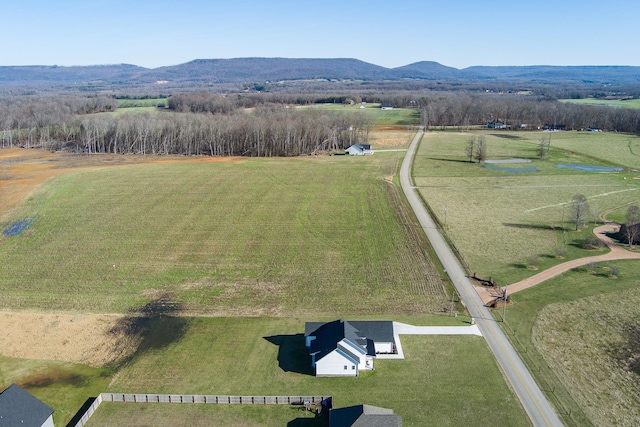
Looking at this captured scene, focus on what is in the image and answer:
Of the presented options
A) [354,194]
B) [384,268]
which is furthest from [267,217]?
[384,268]

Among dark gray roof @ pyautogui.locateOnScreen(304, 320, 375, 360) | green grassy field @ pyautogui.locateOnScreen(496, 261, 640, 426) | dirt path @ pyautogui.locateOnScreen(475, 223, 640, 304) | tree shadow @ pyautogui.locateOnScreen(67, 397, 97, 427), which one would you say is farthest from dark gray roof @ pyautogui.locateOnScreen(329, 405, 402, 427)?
dirt path @ pyautogui.locateOnScreen(475, 223, 640, 304)

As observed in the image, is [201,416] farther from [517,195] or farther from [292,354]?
[517,195]

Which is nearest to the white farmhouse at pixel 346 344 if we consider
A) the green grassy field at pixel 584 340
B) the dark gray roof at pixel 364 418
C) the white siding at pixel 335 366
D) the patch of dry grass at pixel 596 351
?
the white siding at pixel 335 366

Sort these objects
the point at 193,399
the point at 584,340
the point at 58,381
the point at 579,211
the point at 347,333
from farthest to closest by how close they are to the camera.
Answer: the point at 579,211 < the point at 584,340 < the point at 347,333 < the point at 58,381 < the point at 193,399

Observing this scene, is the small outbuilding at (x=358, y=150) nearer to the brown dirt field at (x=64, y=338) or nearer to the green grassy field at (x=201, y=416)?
the brown dirt field at (x=64, y=338)

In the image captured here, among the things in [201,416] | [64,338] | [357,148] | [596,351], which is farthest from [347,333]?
[357,148]

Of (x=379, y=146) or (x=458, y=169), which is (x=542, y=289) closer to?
(x=458, y=169)
